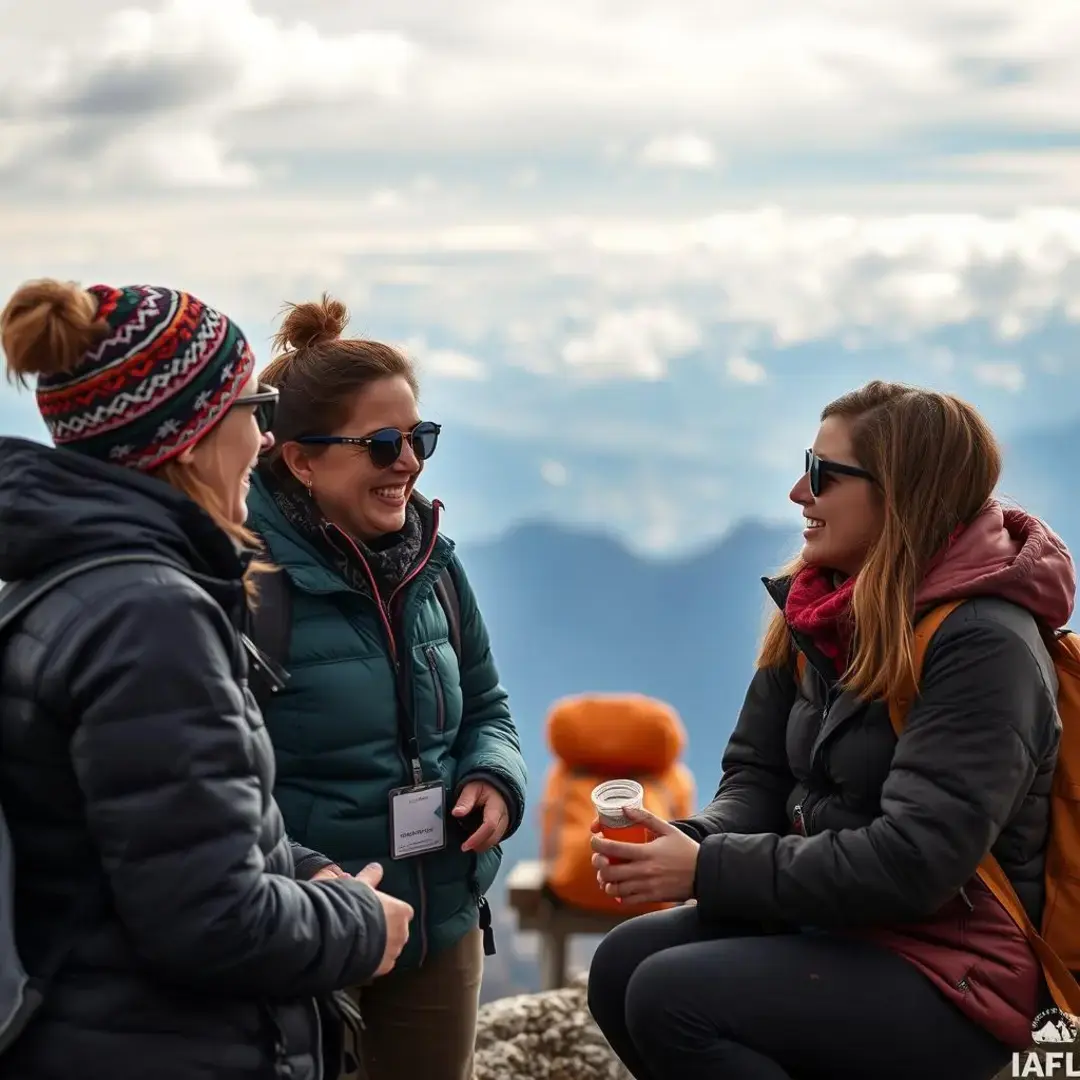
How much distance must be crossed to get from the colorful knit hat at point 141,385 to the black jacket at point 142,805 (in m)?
0.06

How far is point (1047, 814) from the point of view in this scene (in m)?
2.32

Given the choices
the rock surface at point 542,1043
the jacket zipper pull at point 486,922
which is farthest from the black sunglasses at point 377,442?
the rock surface at point 542,1043

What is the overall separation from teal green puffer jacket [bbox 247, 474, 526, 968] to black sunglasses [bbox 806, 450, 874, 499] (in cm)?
73

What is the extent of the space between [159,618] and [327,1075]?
0.77 metres

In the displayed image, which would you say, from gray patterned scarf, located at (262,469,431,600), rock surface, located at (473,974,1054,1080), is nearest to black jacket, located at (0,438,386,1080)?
gray patterned scarf, located at (262,469,431,600)

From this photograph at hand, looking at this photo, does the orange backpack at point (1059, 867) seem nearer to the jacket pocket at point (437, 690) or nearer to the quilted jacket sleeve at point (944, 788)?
the quilted jacket sleeve at point (944, 788)

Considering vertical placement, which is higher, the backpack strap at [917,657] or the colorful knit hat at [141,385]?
the colorful knit hat at [141,385]

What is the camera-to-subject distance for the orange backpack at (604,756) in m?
5.34

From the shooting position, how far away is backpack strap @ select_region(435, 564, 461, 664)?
271 centimetres

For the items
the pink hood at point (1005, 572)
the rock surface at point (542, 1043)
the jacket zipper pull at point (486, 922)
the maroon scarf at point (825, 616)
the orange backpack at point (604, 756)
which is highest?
the pink hood at point (1005, 572)

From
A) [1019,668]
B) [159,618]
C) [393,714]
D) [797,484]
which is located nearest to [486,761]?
[393,714]

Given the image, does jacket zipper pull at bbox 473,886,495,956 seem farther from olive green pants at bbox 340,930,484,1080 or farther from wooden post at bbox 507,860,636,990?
wooden post at bbox 507,860,636,990

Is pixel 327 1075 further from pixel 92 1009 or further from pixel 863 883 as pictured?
pixel 863 883

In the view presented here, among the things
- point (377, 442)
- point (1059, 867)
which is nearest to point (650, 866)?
point (1059, 867)
